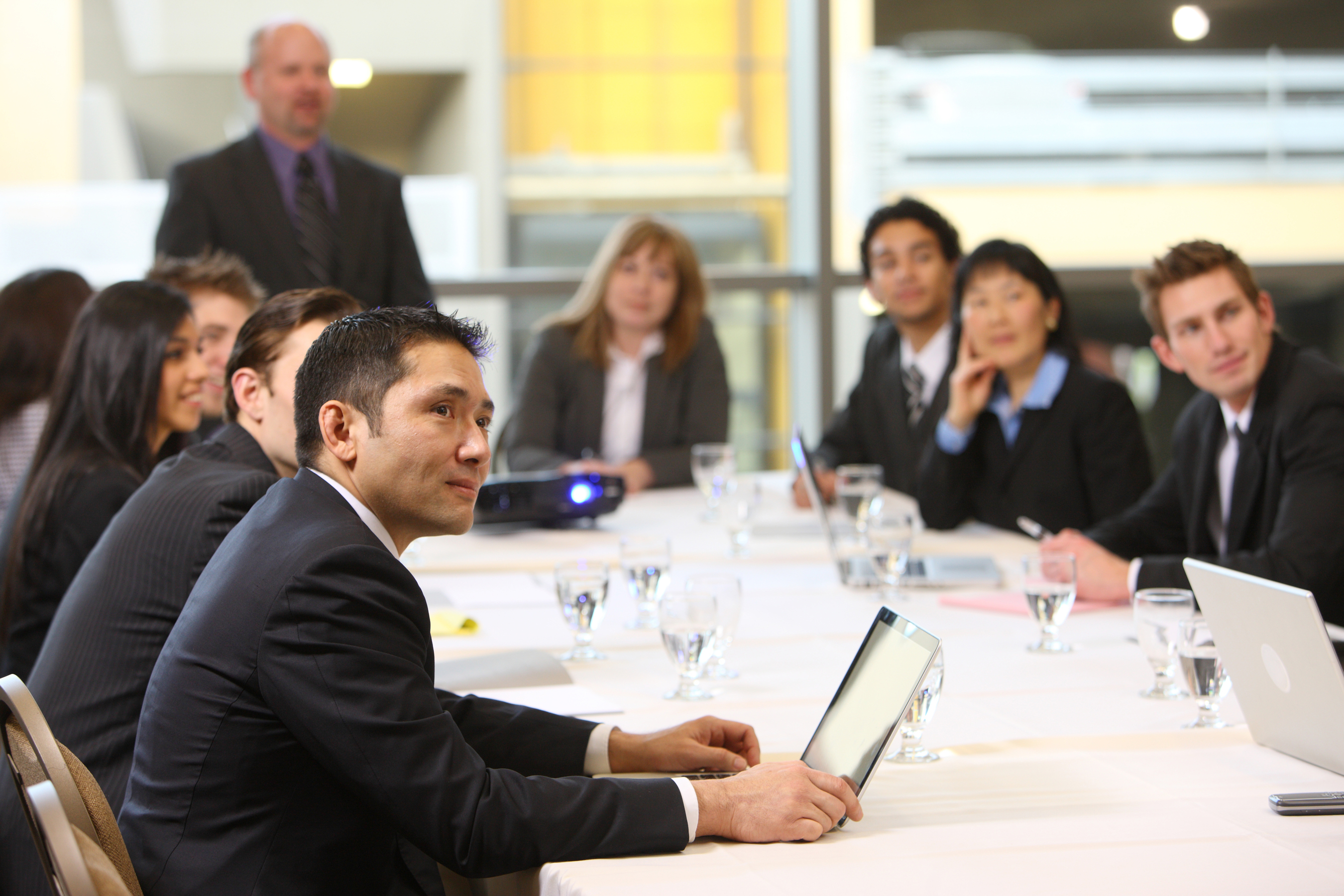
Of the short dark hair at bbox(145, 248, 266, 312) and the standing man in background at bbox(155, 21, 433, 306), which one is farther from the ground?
the standing man in background at bbox(155, 21, 433, 306)

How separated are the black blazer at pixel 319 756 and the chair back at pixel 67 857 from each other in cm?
21

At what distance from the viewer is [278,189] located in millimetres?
3729

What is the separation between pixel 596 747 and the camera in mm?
1388

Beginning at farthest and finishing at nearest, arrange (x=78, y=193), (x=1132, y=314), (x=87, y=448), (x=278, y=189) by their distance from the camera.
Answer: (x=1132, y=314)
(x=78, y=193)
(x=278, y=189)
(x=87, y=448)

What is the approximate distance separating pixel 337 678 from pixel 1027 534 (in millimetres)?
2129

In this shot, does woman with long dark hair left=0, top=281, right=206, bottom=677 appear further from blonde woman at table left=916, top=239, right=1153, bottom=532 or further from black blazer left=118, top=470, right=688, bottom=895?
blonde woman at table left=916, top=239, right=1153, bottom=532

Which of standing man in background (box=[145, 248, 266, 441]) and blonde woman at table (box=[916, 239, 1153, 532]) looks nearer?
standing man in background (box=[145, 248, 266, 441])

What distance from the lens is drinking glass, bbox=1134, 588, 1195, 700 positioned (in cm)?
160

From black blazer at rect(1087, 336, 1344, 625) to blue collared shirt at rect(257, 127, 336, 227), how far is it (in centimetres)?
236

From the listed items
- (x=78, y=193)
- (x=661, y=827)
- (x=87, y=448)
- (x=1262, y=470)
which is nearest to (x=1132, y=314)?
(x=1262, y=470)

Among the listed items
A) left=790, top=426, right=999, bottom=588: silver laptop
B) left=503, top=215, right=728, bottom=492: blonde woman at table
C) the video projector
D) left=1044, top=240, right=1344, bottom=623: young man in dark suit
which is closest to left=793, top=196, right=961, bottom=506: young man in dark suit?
left=503, top=215, right=728, bottom=492: blonde woman at table

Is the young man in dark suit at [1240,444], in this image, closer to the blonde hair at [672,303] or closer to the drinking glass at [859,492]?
the drinking glass at [859,492]

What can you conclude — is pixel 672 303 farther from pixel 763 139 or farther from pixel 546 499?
pixel 763 139

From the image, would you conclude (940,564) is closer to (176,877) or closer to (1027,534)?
(1027,534)
